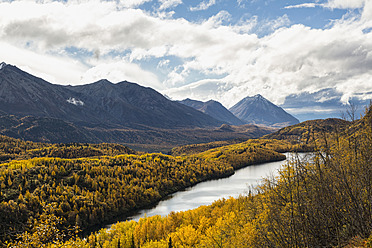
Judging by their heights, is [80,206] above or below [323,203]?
below

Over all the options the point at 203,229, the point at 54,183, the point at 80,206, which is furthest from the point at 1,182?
the point at 203,229

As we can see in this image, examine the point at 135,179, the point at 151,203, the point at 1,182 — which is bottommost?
the point at 151,203

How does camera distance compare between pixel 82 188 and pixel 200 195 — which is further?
pixel 200 195

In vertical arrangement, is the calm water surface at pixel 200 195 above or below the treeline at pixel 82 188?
below

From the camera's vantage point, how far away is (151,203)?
124000 mm

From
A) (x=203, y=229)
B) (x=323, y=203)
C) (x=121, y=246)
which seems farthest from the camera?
(x=203, y=229)

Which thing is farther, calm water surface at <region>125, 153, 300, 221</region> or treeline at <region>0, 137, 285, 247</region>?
calm water surface at <region>125, 153, 300, 221</region>

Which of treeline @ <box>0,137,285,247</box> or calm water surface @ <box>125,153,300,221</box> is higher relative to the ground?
treeline @ <box>0,137,285,247</box>

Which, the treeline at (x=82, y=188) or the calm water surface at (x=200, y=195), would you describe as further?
the calm water surface at (x=200, y=195)

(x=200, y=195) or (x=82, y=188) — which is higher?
(x=82, y=188)

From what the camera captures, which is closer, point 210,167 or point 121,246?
point 121,246

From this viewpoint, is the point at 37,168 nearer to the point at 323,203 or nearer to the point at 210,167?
the point at 210,167

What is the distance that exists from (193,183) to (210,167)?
32.6m

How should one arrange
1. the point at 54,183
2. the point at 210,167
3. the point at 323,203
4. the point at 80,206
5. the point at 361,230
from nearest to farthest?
1. the point at 361,230
2. the point at 323,203
3. the point at 80,206
4. the point at 54,183
5. the point at 210,167
